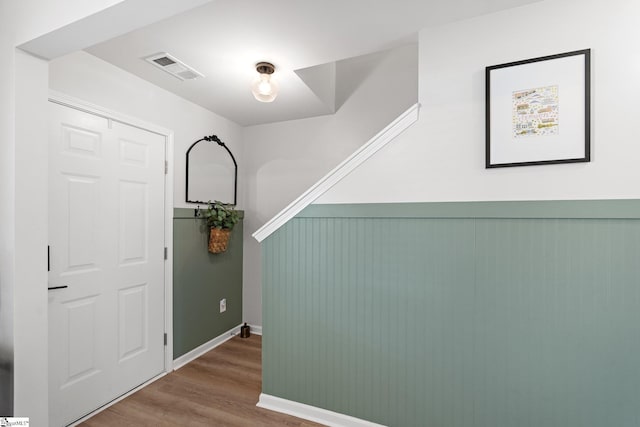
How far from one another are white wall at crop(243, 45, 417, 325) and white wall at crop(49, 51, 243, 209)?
1.58 ft

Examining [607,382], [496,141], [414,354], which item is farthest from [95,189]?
[607,382]

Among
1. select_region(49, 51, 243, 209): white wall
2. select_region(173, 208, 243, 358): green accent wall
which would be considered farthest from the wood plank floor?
select_region(49, 51, 243, 209): white wall

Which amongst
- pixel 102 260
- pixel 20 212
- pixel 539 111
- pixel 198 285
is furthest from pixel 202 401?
pixel 539 111

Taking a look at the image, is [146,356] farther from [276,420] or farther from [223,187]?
[223,187]

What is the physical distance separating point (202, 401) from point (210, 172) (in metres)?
1.96

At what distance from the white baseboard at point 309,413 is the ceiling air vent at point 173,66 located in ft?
7.72

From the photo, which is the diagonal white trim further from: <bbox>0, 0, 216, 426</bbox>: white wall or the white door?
<bbox>0, 0, 216, 426</bbox>: white wall

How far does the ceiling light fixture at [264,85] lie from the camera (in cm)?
208

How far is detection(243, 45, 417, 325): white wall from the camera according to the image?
9.78ft

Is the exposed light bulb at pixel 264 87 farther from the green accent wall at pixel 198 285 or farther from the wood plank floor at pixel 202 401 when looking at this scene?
the wood plank floor at pixel 202 401

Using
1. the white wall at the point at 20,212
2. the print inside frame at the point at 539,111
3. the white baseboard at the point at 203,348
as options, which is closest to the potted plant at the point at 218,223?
the white baseboard at the point at 203,348

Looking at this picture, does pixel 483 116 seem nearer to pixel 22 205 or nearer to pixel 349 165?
pixel 349 165

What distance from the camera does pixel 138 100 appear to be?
2414 mm

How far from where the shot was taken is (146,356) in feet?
8.20
